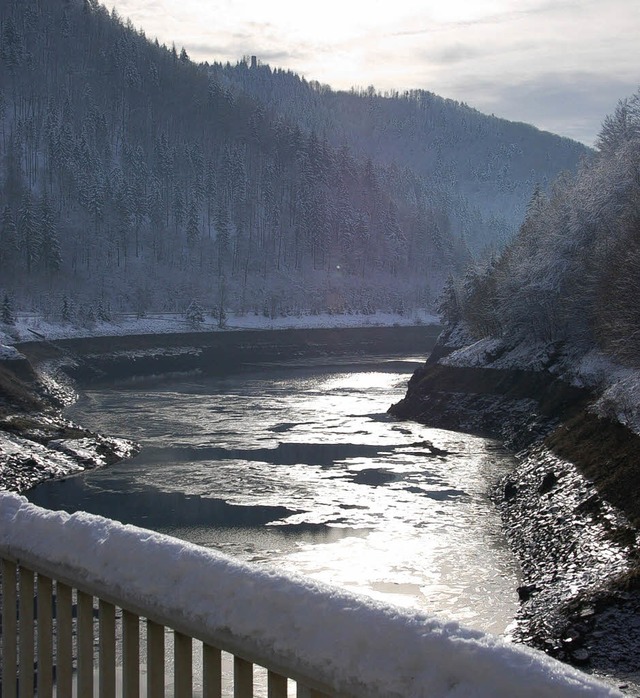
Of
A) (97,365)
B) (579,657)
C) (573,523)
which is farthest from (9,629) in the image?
(97,365)

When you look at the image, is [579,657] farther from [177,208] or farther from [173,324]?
[177,208]

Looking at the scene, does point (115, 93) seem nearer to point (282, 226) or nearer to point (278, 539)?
point (282, 226)

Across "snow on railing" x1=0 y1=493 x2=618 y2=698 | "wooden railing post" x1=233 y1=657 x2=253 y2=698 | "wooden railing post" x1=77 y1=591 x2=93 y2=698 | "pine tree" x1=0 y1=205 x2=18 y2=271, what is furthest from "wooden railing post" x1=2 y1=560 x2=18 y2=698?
"pine tree" x1=0 y1=205 x2=18 y2=271

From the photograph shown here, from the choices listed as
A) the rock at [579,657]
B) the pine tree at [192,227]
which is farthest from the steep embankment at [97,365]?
the pine tree at [192,227]

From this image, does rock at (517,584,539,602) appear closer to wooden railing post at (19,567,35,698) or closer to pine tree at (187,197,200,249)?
wooden railing post at (19,567,35,698)

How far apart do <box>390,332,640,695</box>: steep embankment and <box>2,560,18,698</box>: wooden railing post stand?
35.5 feet

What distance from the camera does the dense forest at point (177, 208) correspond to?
438 ft

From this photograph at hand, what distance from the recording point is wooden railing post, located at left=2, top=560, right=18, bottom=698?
14.4 ft

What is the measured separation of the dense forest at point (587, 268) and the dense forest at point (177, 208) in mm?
63261

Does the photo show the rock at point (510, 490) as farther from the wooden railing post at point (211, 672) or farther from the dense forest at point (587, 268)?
the wooden railing post at point (211, 672)

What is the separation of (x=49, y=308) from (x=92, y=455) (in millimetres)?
77763

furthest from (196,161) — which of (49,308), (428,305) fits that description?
(49,308)

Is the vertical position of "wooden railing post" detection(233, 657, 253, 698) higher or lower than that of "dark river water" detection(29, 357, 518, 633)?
higher

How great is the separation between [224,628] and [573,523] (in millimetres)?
22164
